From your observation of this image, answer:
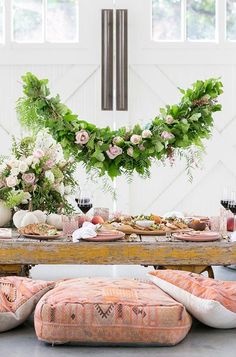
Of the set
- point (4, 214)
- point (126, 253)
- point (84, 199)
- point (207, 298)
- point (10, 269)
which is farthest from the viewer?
point (4, 214)

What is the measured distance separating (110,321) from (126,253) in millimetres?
1473

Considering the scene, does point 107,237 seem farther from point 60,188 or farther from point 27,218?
point 60,188

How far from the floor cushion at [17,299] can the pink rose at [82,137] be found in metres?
1.79

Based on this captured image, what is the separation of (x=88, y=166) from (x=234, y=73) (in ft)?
9.04

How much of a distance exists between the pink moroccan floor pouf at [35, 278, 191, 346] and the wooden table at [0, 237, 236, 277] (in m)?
1.41

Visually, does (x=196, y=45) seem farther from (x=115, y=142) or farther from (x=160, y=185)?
(x=115, y=142)

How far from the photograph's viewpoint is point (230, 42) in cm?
667

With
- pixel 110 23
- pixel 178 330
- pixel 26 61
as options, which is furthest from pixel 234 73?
pixel 178 330

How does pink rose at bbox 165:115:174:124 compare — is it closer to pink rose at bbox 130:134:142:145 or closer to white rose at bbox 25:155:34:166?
pink rose at bbox 130:134:142:145

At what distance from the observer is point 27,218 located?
4020 mm

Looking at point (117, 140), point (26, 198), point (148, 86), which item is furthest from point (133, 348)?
point (148, 86)

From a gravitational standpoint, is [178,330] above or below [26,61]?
below

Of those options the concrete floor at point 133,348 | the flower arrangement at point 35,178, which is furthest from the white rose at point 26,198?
the concrete floor at point 133,348

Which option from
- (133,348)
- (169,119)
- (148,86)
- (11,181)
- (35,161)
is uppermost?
(148,86)
